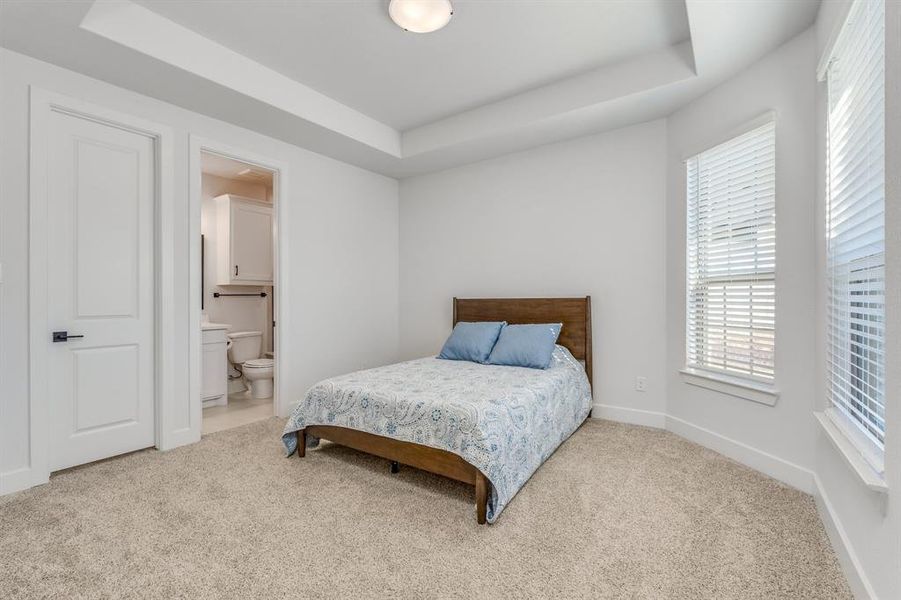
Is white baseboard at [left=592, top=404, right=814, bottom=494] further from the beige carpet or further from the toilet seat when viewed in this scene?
the toilet seat

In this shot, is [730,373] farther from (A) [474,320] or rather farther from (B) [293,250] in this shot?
(B) [293,250]

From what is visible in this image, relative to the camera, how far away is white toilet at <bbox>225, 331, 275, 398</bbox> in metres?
4.58

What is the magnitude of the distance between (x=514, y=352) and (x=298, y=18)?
2699 mm

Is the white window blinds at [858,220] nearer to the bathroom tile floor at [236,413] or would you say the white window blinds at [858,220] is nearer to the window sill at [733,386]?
the window sill at [733,386]

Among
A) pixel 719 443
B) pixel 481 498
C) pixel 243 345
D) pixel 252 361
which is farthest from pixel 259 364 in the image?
pixel 719 443

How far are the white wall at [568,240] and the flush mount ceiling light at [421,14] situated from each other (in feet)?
6.05

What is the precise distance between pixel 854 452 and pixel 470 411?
1564 millimetres

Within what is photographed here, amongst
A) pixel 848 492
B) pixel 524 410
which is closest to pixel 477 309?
pixel 524 410

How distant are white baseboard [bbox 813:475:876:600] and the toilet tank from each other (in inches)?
203

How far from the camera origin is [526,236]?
4121 millimetres

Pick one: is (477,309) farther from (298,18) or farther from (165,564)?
(165,564)

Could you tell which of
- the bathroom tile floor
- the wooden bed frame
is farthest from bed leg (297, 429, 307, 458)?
the bathroom tile floor

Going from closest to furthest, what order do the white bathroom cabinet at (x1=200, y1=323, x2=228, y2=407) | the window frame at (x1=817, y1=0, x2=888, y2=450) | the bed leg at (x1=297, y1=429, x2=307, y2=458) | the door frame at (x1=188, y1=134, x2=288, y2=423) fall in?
the window frame at (x1=817, y1=0, x2=888, y2=450) < the bed leg at (x1=297, y1=429, x2=307, y2=458) < the door frame at (x1=188, y1=134, x2=288, y2=423) < the white bathroom cabinet at (x1=200, y1=323, x2=228, y2=407)

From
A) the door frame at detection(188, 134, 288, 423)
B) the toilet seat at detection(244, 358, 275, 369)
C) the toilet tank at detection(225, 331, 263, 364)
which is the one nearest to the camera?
the door frame at detection(188, 134, 288, 423)
